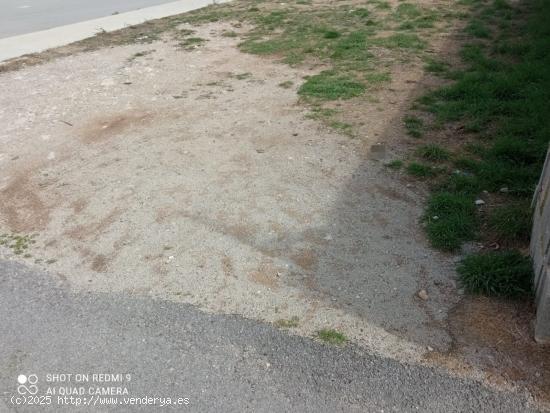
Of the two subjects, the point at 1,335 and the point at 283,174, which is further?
the point at 283,174

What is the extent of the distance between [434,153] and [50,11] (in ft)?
35.1

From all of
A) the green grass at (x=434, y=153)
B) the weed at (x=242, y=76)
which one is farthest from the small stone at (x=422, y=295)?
the weed at (x=242, y=76)

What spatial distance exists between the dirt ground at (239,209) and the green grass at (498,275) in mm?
122

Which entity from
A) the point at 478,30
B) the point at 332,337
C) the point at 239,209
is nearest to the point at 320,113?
the point at 239,209

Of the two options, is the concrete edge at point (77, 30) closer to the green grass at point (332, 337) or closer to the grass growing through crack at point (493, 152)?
the grass growing through crack at point (493, 152)

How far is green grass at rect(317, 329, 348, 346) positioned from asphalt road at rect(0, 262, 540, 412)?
48 millimetres

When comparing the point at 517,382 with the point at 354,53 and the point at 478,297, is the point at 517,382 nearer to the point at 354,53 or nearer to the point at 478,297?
the point at 478,297

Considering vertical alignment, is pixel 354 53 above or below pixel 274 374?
above

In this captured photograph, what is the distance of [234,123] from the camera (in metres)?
5.62

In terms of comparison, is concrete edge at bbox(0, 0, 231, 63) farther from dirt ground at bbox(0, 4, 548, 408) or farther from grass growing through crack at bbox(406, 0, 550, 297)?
grass growing through crack at bbox(406, 0, 550, 297)

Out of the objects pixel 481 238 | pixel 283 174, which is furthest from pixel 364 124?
pixel 481 238

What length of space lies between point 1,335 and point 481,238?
10.6ft

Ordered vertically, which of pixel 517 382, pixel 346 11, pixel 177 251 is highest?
pixel 346 11

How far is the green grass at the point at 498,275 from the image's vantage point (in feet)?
9.89
